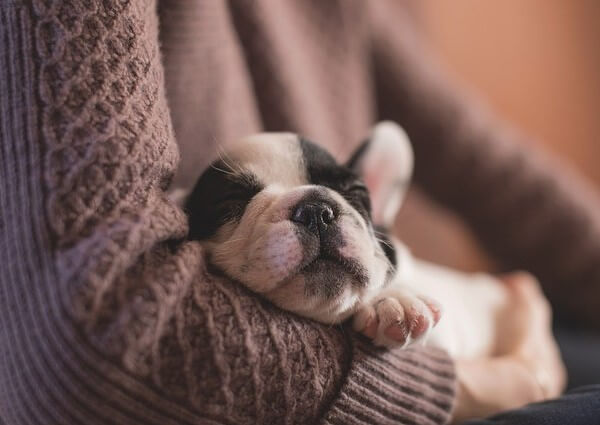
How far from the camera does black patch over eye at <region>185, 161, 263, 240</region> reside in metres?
0.76

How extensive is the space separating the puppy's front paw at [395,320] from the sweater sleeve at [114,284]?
2 centimetres

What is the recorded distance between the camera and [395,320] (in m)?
0.68

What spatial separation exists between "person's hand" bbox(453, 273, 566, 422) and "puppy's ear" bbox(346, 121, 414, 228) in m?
0.28

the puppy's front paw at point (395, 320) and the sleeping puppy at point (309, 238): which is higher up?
the sleeping puppy at point (309, 238)

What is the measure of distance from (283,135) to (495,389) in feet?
1.54

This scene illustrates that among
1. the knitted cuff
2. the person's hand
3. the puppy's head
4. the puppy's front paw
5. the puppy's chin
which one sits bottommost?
the person's hand

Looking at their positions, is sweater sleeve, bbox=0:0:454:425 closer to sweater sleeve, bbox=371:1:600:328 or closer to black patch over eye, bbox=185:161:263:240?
black patch over eye, bbox=185:161:263:240

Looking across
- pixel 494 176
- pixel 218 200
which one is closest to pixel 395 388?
pixel 218 200

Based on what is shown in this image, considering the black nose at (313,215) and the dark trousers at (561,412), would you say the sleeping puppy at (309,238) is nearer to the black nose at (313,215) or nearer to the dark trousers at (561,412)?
the black nose at (313,215)

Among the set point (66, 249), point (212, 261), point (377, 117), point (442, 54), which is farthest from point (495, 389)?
point (442, 54)

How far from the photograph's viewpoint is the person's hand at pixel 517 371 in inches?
32.4

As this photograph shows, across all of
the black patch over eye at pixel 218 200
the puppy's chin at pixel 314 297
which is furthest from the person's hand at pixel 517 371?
the black patch over eye at pixel 218 200

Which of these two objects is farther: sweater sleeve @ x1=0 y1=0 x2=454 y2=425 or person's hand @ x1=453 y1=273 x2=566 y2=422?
person's hand @ x1=453 y1=273 x2=566 y2=422

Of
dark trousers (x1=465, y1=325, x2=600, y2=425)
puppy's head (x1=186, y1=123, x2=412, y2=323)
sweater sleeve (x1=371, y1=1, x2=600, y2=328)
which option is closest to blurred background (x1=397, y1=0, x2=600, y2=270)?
sweater sleeve (x1=371, y1=1, x2=600, y2=328)
